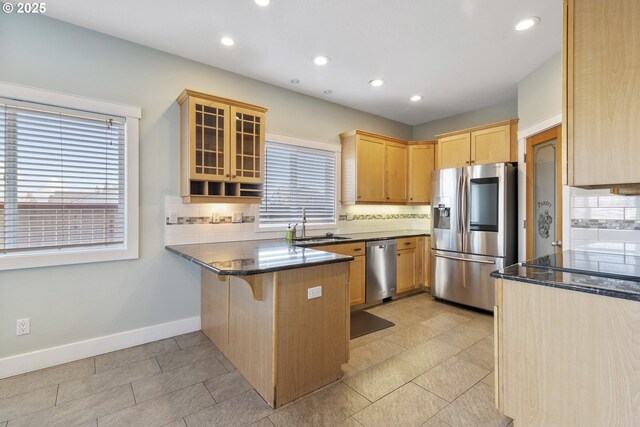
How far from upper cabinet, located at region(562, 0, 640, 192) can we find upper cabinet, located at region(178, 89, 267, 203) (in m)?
2.52

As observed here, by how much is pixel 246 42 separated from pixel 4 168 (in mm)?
2177

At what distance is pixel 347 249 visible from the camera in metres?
3.65

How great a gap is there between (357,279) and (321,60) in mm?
2512

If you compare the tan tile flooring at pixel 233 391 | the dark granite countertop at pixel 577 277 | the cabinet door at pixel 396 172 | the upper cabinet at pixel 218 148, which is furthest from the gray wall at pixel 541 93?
the upper cabinet at pixel 218 148

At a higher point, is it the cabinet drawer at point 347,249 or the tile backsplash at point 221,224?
the tile backsplash at point 221,224

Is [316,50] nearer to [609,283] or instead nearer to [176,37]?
[176,37]

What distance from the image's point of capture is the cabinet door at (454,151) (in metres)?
4.07

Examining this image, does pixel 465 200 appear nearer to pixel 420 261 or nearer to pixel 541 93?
pixel 420 261

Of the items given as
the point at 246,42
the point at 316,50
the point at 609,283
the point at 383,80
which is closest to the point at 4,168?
the point at 246,42

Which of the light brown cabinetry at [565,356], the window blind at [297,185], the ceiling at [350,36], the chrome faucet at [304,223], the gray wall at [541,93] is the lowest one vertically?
the light brown cabinetry at [565,356]

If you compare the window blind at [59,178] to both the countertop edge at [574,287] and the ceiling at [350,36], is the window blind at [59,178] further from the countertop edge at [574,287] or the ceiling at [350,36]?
the countertop edge at [574,287]

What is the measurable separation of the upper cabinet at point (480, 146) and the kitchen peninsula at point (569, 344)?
7.65ft

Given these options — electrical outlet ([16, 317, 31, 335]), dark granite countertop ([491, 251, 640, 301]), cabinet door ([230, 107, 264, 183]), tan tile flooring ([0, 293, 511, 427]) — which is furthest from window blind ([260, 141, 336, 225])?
dark granite countertop ([491, 251, 640, 301])

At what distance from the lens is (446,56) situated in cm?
301
